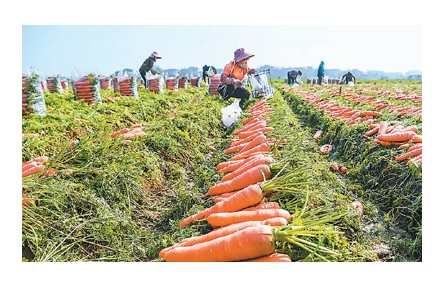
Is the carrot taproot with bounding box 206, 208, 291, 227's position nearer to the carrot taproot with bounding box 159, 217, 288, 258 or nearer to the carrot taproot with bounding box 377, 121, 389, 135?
the carrot taproot with bounding box 159, 217, 288, 258

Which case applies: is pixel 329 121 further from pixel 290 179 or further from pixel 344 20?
pixel 290 179

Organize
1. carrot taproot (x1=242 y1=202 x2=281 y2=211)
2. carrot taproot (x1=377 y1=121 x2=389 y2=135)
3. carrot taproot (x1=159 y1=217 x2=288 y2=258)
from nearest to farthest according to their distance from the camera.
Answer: carrot taproot (x1=159 y1=217 x2=288 y2=258) < carrot taproot (x1=242 y1=202 x2=281 y2=211) < carrot taproot (x1=377 y1=121 x2=389 y2=135)

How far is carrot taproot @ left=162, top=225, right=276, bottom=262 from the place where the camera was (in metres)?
2.53

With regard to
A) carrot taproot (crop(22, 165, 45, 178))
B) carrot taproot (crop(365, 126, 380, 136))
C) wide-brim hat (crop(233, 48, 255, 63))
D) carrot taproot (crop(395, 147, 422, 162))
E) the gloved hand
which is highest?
the gloved hand

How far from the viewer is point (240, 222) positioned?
2984mm

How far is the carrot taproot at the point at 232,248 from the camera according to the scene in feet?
8.30

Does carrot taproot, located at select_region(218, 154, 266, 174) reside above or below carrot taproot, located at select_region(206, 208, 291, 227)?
above

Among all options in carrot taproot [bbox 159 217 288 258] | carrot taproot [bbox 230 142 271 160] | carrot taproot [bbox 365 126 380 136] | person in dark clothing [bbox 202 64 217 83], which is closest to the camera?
carrot taproot [bbox 159 217 288 258]

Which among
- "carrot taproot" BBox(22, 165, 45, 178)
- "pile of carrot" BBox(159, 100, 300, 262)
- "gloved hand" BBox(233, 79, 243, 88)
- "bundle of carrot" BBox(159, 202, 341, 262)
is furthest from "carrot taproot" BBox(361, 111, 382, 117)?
"carrot taproot" BBox(22, 165, 45, 178)

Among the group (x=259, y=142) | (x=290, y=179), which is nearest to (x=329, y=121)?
(x=259, y=142)

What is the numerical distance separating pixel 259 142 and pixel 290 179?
5.63 ft

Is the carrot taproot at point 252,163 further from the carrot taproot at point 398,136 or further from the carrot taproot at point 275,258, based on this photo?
the carrot taproot at point 398,136

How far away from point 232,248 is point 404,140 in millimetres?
3179
